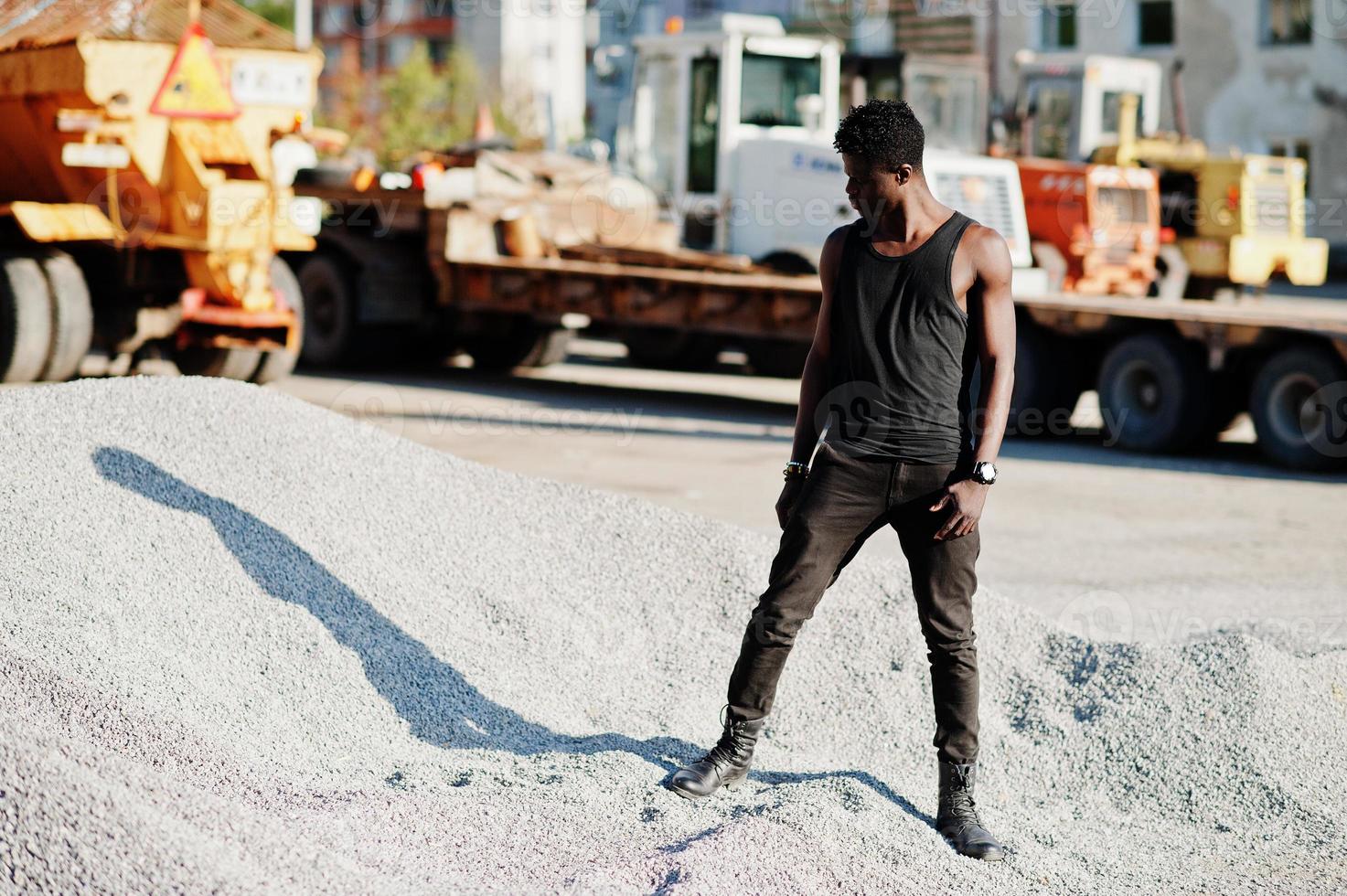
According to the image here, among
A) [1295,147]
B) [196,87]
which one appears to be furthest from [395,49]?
[196,87]

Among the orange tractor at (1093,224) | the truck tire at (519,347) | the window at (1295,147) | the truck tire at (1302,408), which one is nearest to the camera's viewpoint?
the truck tire at (1302,408)

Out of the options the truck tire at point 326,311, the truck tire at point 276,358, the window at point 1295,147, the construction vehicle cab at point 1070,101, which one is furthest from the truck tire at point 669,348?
the window at point 1295,147

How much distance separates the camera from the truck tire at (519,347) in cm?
1616

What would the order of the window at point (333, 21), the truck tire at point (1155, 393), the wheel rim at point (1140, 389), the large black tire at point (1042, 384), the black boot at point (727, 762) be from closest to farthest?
the black boot at point (727, 762) < the truck tire at point (1155, 393) < the wheel rim at point (1140, 389) < the large black tire at point (1042, 384) < the window at point (333, 21)

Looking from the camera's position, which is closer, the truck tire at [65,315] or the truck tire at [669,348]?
the truck tire at [65,315]

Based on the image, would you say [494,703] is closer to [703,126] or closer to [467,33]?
[703,126]

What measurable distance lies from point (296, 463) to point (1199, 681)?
3329 millimetres

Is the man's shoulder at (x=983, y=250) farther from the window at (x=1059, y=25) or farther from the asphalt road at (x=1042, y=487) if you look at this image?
the window at (x=1059, y=25)

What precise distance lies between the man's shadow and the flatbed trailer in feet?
25.4

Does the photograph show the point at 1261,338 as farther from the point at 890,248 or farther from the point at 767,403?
the point at 890,248

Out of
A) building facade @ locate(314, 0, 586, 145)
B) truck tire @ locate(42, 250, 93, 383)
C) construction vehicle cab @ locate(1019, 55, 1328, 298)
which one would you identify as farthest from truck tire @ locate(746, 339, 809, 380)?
building facade @ locate(314, 0, 586, 145)

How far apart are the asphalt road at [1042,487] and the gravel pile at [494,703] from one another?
2.63 feet

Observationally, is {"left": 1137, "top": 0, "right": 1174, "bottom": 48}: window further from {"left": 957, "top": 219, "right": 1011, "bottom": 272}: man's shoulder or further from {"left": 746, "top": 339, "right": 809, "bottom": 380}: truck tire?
{"left": 957, "top": 219, "right": 1011, "bottom": 272}: man's shoulder

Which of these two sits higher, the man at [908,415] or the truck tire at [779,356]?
the man at [908,415]
